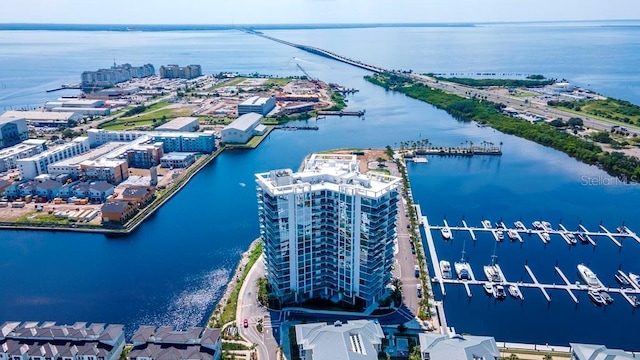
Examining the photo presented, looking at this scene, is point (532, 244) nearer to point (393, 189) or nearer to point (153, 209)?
point (393, 189)

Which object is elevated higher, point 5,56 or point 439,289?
point 5,56

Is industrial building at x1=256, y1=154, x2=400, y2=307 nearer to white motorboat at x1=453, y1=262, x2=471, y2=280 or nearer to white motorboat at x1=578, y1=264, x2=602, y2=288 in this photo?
white motorboat at x1=453, y1=262, x2=471, y2=280

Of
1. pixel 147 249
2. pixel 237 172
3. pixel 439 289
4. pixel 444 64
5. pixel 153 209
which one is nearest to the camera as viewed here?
pixel 439 289

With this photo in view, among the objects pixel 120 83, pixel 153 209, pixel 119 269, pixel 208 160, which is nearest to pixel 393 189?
pixel 119 269

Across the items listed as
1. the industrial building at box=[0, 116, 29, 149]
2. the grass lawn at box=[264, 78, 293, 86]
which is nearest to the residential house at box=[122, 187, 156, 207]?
the industrial building at box=[0, 116, 29, 149]

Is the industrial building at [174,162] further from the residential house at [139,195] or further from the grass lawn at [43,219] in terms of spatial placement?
the grass lawn at [43,219]

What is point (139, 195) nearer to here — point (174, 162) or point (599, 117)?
point (174, 162)

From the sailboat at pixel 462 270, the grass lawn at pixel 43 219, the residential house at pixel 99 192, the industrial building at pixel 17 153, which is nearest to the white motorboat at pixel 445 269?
the sailboat at pixel 462 270

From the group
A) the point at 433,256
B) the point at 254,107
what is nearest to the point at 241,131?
the point at 254,107
